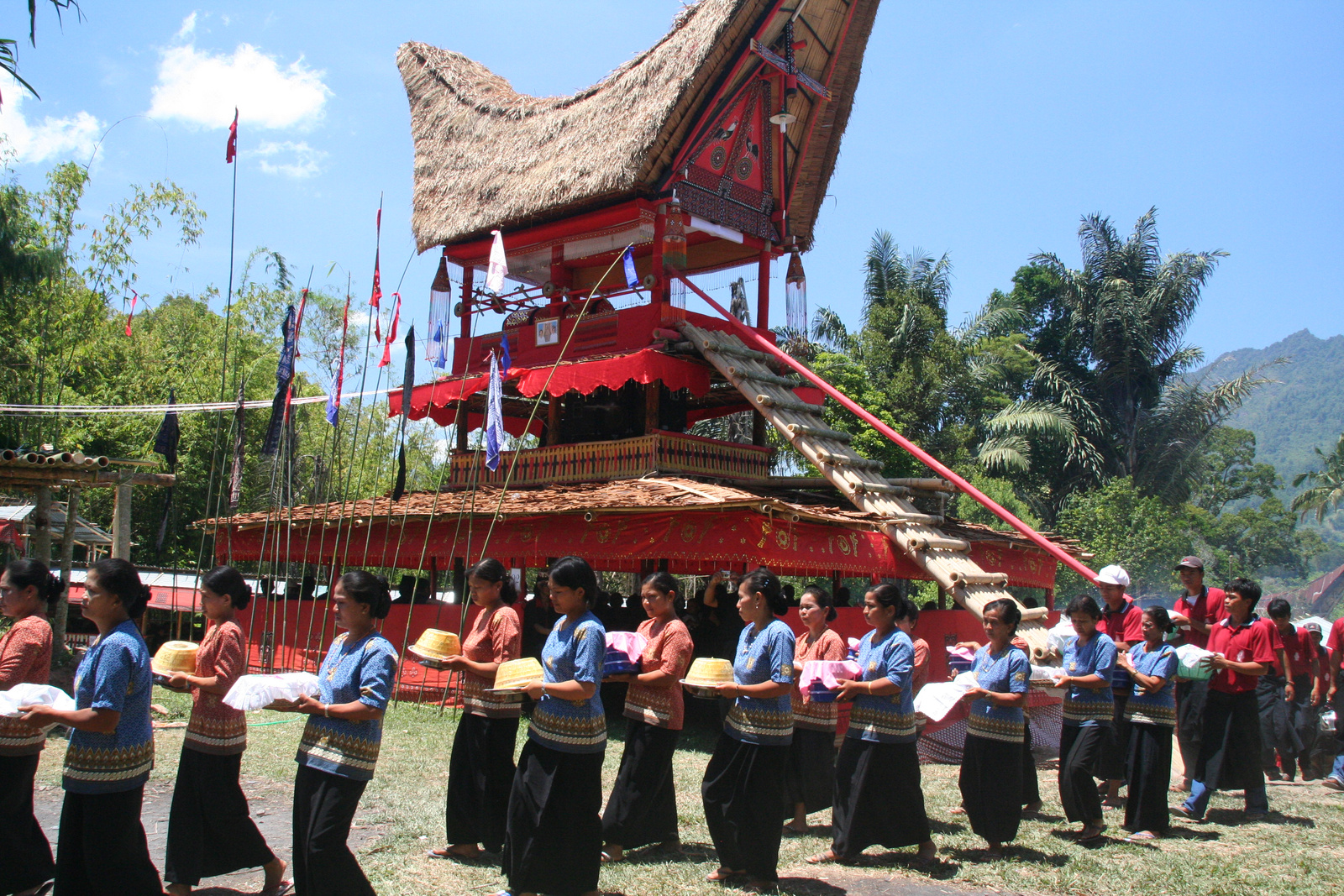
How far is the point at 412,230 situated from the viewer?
1561cm

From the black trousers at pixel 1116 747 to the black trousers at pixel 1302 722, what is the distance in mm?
3217

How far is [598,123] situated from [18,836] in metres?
11.3

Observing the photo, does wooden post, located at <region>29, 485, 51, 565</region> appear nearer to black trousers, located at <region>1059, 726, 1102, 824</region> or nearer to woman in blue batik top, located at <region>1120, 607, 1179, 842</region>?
black trousers, located at <region>1059, 726, 1102, 824</region>

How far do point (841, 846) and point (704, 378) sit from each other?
319 inches

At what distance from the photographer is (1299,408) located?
164 metres

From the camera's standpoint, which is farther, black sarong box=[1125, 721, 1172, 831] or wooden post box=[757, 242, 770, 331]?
wooden post box=[757, 242, 770, 331]

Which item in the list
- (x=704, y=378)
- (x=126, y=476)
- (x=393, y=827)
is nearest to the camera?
(x=393, y=827)

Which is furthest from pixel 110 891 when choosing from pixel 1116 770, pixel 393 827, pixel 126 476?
pixel 126 476

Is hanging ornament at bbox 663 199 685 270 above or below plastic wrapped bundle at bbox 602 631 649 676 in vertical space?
above

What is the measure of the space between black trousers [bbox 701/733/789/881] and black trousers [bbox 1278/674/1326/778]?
247 inches

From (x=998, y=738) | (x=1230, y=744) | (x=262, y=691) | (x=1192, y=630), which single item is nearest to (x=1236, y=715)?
(x=1230, y=744)

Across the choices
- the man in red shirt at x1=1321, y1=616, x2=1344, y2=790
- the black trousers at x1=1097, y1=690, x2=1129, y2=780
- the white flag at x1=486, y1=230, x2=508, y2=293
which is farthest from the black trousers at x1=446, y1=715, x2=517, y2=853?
the man in red shirt at x1=1321, y1=616, x2=1344, y2=790

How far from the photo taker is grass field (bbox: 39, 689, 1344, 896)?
532cm

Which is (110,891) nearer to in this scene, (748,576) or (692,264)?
(748,576)
